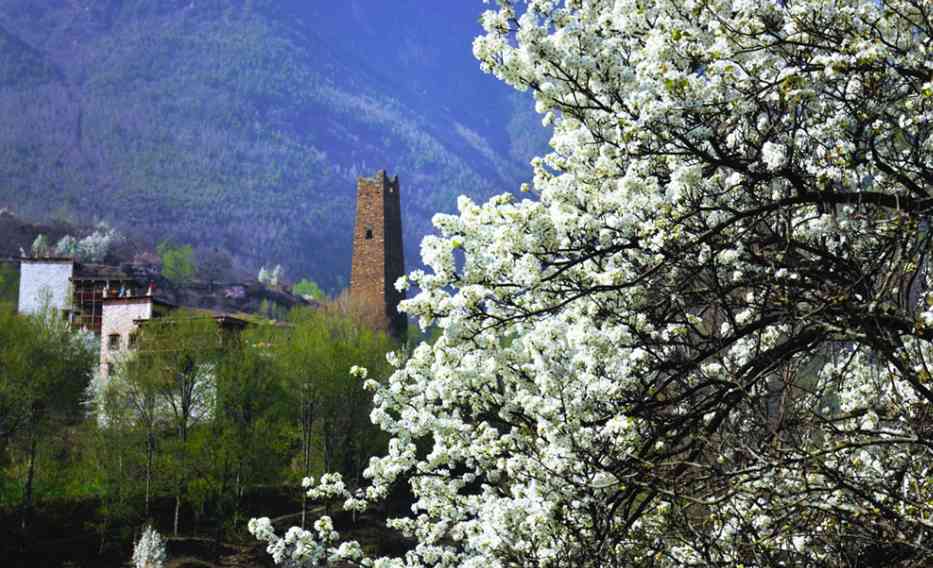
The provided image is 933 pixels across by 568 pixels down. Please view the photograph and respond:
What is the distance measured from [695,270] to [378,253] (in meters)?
71.1

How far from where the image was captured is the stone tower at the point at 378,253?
7681 centimetres

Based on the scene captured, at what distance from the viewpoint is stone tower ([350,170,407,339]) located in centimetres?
7681

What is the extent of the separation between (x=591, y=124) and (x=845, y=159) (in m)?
2.05

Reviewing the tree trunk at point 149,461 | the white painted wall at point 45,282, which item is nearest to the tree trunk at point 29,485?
the tree trunk at point 149,461

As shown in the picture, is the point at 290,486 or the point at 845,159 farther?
the point at 290,486

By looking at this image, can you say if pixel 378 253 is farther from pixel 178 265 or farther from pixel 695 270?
pixel 695 270

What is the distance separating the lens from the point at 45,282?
77250 mm

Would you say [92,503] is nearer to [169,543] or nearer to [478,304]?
[169,543]

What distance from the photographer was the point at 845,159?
7.36 meters

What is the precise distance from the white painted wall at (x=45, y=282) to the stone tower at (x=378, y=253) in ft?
66.5

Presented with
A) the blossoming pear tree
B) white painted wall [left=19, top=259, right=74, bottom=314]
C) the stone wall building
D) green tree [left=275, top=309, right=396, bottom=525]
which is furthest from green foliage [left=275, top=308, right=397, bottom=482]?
the blossoming pear tree

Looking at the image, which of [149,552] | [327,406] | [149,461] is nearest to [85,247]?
[327,406]

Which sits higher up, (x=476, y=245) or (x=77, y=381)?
(x=77, y=381)

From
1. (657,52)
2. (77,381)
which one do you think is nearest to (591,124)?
(657,52)
